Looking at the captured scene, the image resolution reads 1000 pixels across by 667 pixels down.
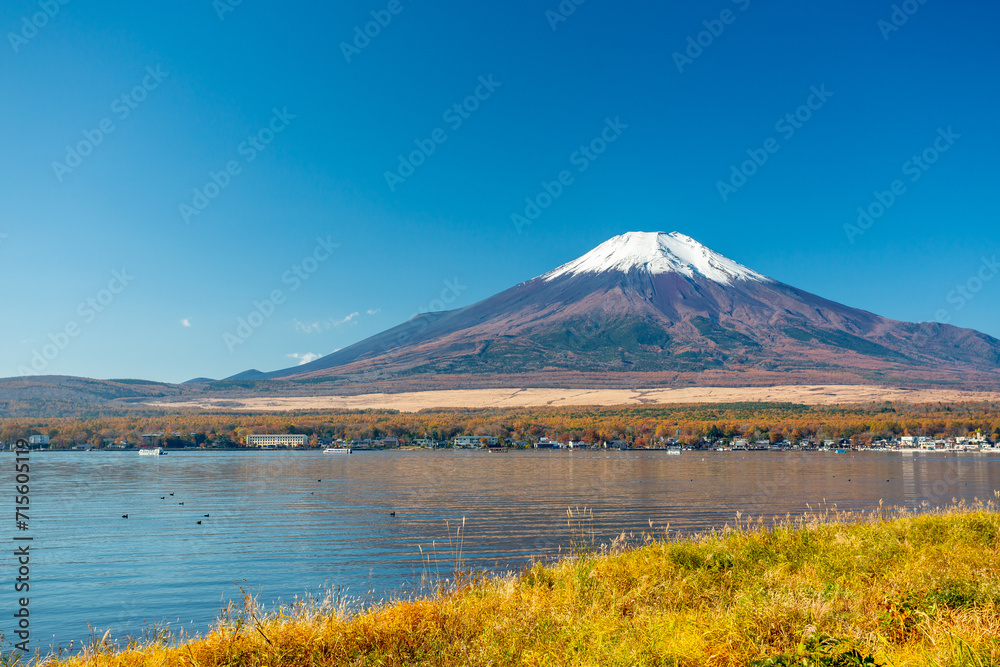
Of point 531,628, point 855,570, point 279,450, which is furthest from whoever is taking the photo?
point 279,450

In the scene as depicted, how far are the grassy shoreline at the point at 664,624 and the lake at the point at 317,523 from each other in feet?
20.6

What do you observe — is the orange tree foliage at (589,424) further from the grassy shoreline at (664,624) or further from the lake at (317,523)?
the grassy shoreline at (664,624)

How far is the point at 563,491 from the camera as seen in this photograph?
48719mm

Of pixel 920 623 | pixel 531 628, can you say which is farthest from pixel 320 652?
pixel 920 623

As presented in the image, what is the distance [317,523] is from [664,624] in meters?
28.0

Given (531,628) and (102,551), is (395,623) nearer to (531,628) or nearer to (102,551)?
(531,628)

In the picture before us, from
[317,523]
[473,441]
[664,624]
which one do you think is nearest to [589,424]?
[473,441]

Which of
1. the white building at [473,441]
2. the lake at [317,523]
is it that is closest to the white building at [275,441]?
the white building at [473,441]

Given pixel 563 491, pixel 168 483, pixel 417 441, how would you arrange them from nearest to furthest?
1. pixel 563 491
2. pixel 168 483
3. pixel 417 441

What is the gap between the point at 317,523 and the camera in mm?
33469

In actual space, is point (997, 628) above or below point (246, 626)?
above

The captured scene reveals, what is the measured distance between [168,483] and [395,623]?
5632 centimetres

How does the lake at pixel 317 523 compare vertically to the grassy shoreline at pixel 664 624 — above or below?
below

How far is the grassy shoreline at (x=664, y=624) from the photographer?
279 inches
